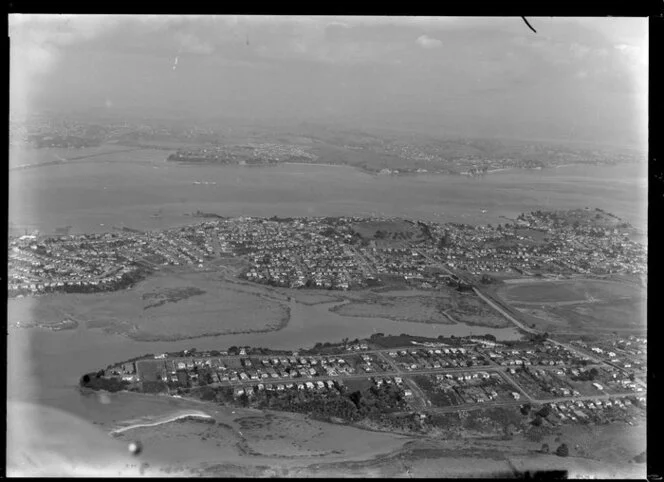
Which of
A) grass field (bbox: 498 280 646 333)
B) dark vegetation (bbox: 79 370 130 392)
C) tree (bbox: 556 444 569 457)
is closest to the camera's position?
tree (bbox: 556 444 569 457)

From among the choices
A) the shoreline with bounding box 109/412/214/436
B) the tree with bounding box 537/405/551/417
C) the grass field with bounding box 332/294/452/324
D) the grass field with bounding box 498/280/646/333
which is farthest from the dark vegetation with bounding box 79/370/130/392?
the grass field with bounding box 498/280/646/333

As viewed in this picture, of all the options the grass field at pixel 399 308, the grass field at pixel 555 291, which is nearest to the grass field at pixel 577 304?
the grass field at pixel 555 291

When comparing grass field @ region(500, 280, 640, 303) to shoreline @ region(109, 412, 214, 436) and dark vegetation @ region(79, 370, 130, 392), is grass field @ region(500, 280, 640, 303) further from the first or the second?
dark vegetation @ region(79, 370, 130, 392)

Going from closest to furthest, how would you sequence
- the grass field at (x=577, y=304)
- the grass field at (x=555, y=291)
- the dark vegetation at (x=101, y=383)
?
the dark vegetation at (x=101, y=383) → the grass field at (x=577, y=304) → the grass field at (x=555, y=291)

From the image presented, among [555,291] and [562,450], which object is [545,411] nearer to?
[562,450]

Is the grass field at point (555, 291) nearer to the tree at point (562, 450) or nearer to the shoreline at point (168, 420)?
the tree at point (562, 450)

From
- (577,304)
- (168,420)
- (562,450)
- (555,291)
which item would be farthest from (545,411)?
(168,420)
